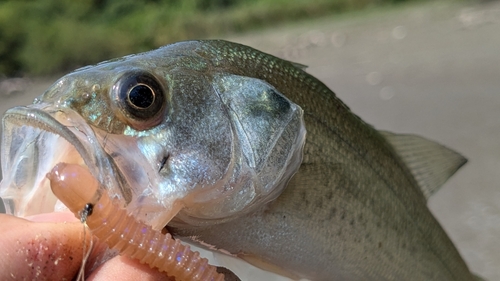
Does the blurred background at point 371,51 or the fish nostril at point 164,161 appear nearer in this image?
the fish nostril at point 164,161

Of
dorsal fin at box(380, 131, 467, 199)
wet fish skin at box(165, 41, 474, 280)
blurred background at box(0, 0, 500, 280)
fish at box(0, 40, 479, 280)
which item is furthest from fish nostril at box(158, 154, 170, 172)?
blurred background at box(0, 0, 500, 280)

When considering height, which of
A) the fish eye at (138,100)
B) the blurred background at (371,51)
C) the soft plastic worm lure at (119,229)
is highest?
the blurred background at (371,51)

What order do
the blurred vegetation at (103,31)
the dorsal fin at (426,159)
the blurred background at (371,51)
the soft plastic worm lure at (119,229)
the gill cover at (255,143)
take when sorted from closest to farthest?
1. the soft plastic worm lure at (119,229)
2. the gill cover at (255,143)
3. the dorsal fin at (426,159)
4. the blurred background at (371,51)
5. the blurred vegetation at (103,31)

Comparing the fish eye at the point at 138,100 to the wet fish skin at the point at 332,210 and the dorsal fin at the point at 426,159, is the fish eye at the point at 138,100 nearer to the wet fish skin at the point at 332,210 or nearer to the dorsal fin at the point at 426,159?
the wet fish skin at the point at 332,210

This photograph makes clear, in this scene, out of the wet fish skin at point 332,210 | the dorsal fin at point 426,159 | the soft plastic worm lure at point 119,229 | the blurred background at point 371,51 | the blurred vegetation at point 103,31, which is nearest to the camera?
the soft plastic worm lure at point 119,229

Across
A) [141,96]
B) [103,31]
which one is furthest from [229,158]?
[103,31]

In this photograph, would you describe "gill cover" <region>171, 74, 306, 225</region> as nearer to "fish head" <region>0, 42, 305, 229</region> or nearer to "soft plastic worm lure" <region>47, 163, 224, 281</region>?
"fish head" <region>0, 42, 305, 229</region>

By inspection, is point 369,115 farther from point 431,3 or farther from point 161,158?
point 431,3

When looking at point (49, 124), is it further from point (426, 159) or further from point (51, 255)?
point (426, 159)

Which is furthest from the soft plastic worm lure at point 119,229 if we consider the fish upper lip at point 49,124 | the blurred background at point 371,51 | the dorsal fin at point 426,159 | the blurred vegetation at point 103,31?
the blurred vegetation at point 103,31
